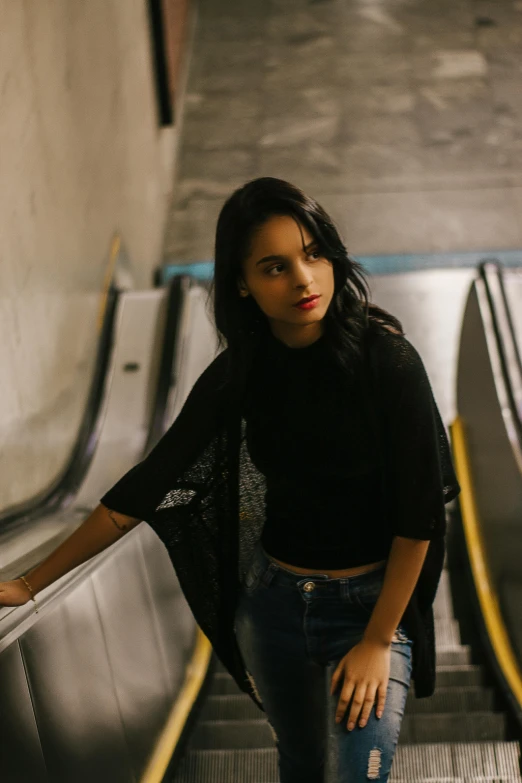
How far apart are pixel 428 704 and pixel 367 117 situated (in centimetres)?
720

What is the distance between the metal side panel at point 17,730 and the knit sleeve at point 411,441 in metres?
0.93

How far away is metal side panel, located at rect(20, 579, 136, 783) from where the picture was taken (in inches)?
80.0

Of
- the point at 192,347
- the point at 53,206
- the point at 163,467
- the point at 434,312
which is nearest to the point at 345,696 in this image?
the point at 163,467

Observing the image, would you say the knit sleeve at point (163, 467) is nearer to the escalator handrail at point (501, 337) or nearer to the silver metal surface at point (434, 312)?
the escalator handrail at point (501, 337)

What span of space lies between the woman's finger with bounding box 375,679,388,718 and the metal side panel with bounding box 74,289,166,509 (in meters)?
2.30

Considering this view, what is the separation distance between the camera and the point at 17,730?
6.16 feet

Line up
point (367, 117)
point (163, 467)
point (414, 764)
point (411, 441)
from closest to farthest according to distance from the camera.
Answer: point (411, 441), point (163, 467), point (414, 764), point (367, 117)

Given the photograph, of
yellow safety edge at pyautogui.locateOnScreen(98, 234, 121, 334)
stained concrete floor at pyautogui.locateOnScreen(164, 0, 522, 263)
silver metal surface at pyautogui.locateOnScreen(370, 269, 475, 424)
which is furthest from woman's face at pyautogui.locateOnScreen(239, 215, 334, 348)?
stained concrete floor at pyautogui.locateOnScreen(164, 0, 522, 263)

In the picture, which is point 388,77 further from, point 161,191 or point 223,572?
point 223,572

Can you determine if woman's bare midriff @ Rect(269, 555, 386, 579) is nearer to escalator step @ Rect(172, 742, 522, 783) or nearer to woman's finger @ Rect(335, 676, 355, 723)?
woman's finger @ Rect(335, 676, 355, 723)

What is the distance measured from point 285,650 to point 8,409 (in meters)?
1.92

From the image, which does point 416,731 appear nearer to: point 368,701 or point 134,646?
point 134,646

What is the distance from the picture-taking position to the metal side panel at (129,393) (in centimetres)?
402

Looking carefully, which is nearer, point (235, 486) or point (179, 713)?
point (235, 486)
